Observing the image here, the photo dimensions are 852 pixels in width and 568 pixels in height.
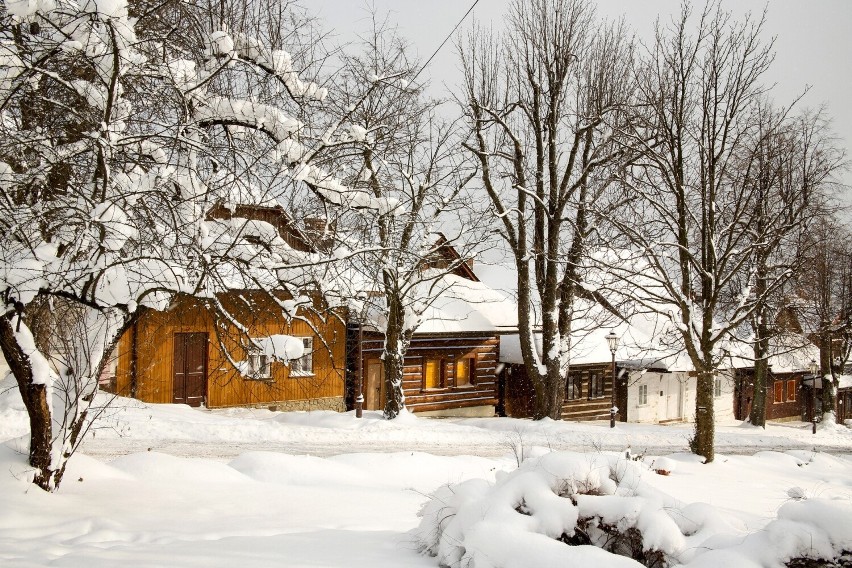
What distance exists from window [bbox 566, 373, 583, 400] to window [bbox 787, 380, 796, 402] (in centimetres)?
1779

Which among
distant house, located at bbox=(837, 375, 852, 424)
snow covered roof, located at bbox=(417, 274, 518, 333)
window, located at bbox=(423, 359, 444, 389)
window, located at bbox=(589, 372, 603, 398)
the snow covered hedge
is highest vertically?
snow covered roof, located at bbox=(417, 274, 518, 333)

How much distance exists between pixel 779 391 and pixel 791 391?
1.39 metres

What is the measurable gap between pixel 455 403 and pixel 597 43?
14286 millimetres

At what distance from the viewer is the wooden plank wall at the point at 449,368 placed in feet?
83.6

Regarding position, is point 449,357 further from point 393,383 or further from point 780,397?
point 780,397

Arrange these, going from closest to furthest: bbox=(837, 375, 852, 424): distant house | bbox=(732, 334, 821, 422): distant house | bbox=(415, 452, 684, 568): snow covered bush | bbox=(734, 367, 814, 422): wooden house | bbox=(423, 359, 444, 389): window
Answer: bbox=(415, 452, 684, 568): snow covered bush < bbox=(423, 359, 444, 389): window < bbox=(732, 334, 821, 422): distant house < bbox=(734, 367, 814, 422): wooden house < bbox=(837, 375, 852, 424): distant house

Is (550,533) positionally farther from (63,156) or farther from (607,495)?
(63,156)

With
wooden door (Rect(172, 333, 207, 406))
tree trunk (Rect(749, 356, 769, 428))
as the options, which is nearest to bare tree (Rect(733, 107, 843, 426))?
tree trunk (Rect(749, 356, 769, 428))

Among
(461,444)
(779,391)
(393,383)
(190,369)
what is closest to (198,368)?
(190,369)

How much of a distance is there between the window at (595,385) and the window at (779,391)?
593 inches

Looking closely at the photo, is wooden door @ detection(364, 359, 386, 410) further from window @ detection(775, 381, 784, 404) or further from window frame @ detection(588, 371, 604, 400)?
window @ detection(775, 381, 784, 404)

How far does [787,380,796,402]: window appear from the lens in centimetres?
4031

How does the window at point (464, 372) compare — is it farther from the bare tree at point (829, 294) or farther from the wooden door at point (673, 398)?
the bare tree at point (829, 294)

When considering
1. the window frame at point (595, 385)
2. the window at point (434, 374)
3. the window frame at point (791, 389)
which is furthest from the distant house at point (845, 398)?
the window at point (434, 374)
